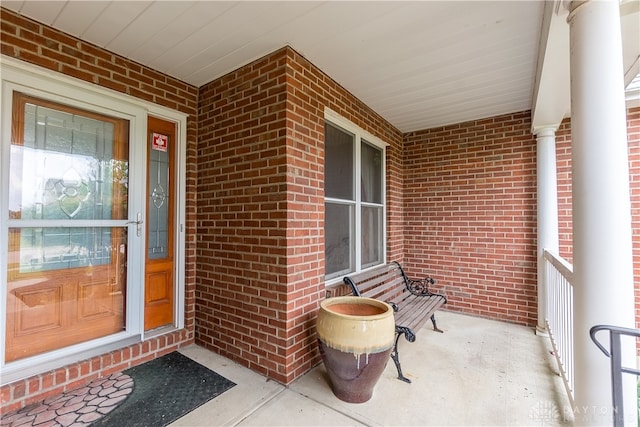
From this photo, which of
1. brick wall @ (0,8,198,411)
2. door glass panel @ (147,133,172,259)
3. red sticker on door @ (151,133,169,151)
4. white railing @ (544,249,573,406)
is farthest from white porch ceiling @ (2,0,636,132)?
white railing @ (544,249,573,406)

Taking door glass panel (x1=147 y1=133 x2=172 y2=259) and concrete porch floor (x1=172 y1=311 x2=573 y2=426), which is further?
door glass panel (x1=147 y1=133 x2=172 y2=259)

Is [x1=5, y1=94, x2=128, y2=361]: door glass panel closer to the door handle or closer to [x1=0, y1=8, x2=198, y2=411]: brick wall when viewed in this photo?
the door handle

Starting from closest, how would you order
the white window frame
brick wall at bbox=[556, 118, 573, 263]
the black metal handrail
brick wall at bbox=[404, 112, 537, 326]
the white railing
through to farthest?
the black metal handrail < the white railing < the white window frame < brick wall at bbox=[556, 118, 573, 263] < brick wall at bbox=[404, 112, 537, 326]

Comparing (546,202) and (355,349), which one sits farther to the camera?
(546,202)

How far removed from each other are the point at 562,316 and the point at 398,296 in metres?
1.42

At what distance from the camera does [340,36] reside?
6.83ft

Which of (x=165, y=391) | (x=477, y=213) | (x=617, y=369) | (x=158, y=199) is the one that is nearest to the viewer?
(x=617, y=369)

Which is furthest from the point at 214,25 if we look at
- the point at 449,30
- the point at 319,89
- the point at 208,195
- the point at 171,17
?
the point at 449,30

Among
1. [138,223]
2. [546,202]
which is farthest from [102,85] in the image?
[546,202]

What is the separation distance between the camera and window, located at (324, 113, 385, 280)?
9.71 ft

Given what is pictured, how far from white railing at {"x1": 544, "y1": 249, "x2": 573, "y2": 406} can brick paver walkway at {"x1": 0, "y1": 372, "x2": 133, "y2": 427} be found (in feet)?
9.87

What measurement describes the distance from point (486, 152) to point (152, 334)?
4.20 m

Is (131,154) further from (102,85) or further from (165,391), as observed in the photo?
(165,391)

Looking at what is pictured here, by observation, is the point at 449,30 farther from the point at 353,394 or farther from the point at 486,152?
the point at 353,394
